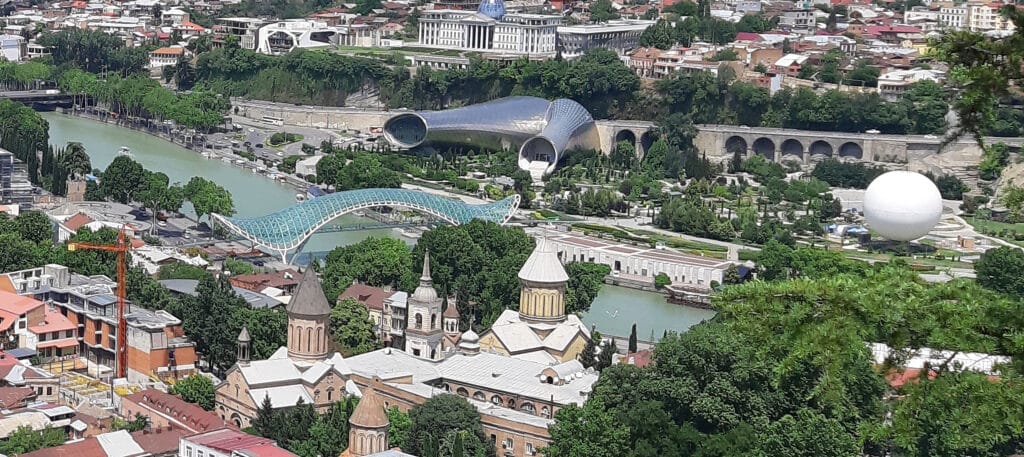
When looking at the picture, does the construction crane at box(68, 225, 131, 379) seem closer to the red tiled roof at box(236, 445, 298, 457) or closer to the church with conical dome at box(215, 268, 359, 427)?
the church with conical dome at box(215, 268, 359, 427)

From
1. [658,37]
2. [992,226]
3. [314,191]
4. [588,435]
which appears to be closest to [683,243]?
[992,226]

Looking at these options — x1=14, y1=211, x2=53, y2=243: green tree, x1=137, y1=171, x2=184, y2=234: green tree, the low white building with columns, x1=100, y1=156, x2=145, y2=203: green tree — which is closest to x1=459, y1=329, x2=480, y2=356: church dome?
the low white building with columns

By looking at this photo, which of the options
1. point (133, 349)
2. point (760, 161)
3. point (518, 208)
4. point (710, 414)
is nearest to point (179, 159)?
point (518, 208)

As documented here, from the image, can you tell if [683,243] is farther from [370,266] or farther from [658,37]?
[658,37]

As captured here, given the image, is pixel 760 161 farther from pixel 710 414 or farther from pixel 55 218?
pixel 710 414

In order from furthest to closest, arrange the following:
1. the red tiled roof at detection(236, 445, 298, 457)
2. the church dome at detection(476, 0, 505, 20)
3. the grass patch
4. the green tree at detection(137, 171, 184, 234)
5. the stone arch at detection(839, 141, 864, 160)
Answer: the church dome at detection(476, 0, 505, 20)
the stone arch at detection(839, 141, 864, 160)
the green tree at detection(137, 171, 184, 234)
the grass patch
the red tiled roof at detection(236, 445, 298, 457)

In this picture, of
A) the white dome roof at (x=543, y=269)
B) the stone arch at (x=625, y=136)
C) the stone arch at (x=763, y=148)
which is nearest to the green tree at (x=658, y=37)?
the stone arch at (x=625, y=136)

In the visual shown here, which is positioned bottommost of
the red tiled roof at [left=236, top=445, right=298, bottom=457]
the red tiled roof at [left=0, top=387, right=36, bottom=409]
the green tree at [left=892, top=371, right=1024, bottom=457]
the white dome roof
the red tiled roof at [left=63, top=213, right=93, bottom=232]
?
the red tiled roof at [left=0, top=387, right=36, bottom=409]

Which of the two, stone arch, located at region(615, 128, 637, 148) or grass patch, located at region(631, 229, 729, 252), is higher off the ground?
stone arch, located at region(615, 128, 637, 148)
